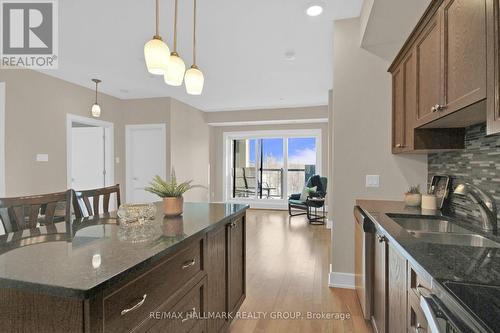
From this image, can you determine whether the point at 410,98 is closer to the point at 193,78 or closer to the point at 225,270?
the point at 193,78

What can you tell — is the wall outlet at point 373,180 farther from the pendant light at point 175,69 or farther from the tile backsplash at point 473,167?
the pendant light at point 175,69

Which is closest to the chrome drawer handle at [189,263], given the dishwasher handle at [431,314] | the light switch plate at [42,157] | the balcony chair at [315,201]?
the dishwasher handle at [431,314]

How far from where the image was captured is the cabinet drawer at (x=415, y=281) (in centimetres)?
96

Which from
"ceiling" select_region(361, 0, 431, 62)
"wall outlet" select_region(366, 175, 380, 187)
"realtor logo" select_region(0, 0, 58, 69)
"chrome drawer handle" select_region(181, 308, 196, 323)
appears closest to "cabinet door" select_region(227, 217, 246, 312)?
"chrome drawer handle" select_region(181, 308, 196, 323)

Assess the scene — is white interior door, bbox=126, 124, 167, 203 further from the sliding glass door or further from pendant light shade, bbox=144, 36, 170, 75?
pendant light shade, bbox=144, 36, 170, 75

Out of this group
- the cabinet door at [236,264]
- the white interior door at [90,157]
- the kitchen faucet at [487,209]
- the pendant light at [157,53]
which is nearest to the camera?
the kitchen faucet at [487,209]

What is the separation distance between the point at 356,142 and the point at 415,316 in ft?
5.93

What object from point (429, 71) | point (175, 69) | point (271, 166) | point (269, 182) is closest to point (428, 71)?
point (429, 71)

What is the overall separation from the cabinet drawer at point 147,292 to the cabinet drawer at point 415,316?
1.02 metres

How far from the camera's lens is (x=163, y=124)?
214 inches

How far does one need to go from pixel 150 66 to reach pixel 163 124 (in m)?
4.12

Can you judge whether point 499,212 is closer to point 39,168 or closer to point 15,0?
point 15,0

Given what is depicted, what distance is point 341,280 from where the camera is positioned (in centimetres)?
262

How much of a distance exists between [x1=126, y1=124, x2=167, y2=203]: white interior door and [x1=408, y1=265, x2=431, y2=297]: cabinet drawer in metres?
5.10
